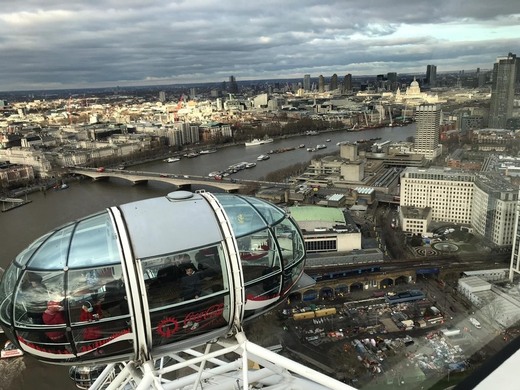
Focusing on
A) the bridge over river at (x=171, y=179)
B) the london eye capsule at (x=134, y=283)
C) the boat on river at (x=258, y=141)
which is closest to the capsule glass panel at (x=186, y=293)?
the london eye capsule at (x=134, y=283)

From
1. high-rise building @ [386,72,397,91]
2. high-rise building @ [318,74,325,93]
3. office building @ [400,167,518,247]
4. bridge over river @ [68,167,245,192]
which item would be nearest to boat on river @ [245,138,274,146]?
high-rise building @ [386,72,397,91]

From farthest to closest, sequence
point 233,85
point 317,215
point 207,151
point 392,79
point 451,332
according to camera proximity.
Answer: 1. point 233,85
2. point 207,151
3. point 392,79
4. point 317,215
5. point 451,332

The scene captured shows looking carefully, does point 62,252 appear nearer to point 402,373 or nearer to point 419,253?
point 402,373

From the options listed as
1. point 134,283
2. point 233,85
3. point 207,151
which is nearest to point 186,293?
point 134,283

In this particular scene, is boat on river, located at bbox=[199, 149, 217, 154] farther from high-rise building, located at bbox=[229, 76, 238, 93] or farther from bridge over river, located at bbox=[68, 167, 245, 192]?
high-rise building, located at bbox=[229, 76, 238, 93]

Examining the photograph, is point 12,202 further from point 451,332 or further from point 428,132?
point 451,332

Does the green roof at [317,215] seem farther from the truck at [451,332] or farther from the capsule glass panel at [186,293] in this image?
the capsule glass panel at [186,293]
